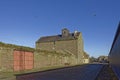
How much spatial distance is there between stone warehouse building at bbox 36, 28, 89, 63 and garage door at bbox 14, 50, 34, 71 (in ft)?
141

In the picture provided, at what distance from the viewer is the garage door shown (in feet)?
105

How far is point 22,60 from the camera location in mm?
34406

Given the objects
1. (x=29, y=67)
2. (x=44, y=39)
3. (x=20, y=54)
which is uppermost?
(x=44, y=39)

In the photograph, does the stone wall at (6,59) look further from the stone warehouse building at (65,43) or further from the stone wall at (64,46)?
the stone wall at (64,46)

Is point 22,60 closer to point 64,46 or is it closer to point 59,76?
point 59,76

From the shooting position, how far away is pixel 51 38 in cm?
9381

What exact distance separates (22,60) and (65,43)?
53036mm

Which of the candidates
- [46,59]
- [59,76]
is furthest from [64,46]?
[59,76]

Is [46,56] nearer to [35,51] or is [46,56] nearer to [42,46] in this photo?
[35,51]

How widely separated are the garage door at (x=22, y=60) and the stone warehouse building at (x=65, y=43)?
1697 inches

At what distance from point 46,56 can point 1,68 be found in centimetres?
1777

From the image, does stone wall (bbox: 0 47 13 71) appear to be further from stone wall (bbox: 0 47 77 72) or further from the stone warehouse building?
the stone warehouse building

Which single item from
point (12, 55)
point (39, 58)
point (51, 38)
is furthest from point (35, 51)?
point (51, 38)

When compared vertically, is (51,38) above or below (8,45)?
above
